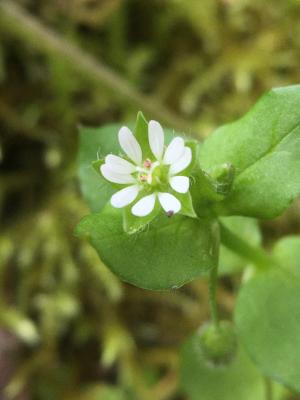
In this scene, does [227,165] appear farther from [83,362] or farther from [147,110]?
[83,362]

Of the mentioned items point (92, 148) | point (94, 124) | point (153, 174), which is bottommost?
point (94, 124)

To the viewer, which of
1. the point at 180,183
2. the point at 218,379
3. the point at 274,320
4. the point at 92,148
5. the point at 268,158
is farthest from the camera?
the point at 218,379

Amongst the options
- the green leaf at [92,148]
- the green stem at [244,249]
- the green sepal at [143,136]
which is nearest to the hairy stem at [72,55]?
the green leaf at [92,148]

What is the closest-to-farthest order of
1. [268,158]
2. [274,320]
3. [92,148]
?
[268,158] < [274,320] < [92,148]

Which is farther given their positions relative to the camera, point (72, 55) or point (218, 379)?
point (72, 55)

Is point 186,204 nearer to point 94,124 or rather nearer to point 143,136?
point 143,136

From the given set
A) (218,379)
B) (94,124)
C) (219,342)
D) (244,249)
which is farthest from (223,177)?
(94,124)

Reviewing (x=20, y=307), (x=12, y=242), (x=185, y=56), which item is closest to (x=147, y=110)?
(x=185, y=56)

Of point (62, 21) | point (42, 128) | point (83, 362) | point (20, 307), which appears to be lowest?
point (83, 362)
